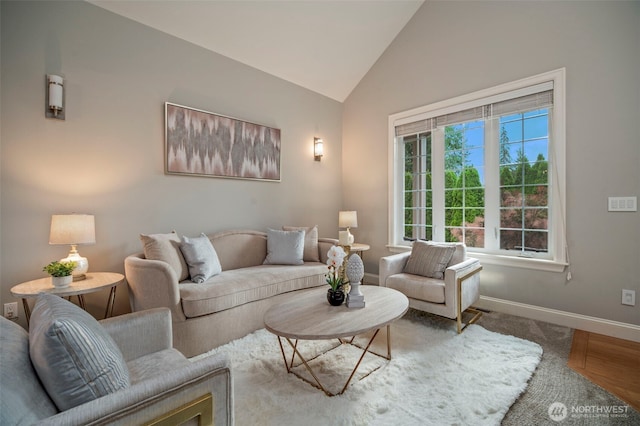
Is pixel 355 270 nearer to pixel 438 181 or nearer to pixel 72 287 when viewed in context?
pixel 72 287

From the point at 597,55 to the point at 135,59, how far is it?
4173 millimetres

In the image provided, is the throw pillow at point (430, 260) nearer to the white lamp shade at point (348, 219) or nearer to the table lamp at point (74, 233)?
the white lamp shade at point (348, 219)

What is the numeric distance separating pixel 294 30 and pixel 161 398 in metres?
3.74

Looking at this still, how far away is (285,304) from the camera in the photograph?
2.09 meters

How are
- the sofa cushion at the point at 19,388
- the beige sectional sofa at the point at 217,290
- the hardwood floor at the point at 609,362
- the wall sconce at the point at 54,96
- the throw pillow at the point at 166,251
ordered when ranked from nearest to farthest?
the sofa cushion at the point at 19,388 < the hardwood floor at the point at 609,362 < the beige sectional sofa at the point at 217,290 < the wall sconce at the point at 54,96 < the throw pillow at the point at 166,251

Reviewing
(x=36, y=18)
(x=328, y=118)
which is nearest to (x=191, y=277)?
(x=36, y=18)

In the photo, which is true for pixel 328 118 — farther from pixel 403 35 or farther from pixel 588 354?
pixel 588 354

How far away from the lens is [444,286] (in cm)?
261

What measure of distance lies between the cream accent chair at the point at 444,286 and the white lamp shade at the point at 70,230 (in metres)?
2.57

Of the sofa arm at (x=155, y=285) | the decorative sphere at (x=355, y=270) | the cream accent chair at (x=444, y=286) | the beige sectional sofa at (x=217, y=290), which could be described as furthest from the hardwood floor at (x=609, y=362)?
the sofa arm at (x=155, y=285)

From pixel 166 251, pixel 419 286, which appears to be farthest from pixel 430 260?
pixel 166 251

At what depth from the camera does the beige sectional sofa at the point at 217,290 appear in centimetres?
221

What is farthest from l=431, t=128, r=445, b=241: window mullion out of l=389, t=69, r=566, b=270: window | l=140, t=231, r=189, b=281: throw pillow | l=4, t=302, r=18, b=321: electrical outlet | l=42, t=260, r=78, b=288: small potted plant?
l=4, t=302, r=18, b=321: electrical outlet

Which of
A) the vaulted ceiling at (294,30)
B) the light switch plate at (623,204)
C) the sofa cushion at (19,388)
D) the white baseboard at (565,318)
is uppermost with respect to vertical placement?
the vaulted ceiling at (294,30)
